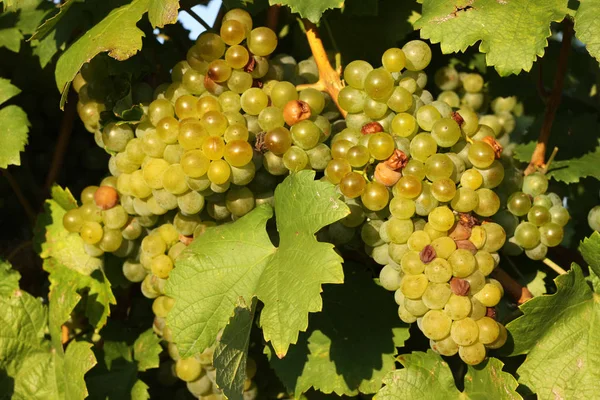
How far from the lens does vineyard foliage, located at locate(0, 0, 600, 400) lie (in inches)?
56.6

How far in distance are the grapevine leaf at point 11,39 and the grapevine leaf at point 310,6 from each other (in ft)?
2.62

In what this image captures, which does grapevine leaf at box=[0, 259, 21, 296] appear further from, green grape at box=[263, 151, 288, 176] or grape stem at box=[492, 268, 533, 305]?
grape stem at box=[492, 268, 533, 305]

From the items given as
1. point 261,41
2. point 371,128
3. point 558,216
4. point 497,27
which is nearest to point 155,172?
point 261,41

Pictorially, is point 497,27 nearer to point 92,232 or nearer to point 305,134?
point 305,134

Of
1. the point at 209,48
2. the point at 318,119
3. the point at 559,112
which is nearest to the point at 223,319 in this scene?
the point at 318,119

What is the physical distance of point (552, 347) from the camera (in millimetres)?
1496

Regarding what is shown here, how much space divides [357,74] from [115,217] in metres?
0.67

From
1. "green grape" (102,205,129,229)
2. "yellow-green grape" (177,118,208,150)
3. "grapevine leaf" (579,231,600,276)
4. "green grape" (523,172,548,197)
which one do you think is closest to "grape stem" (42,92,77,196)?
"green grape" (102,205,129,229)

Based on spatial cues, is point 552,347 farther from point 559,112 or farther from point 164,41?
point 164,41

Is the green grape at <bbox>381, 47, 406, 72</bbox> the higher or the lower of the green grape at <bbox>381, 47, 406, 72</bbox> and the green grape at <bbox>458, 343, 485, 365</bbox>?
the higher

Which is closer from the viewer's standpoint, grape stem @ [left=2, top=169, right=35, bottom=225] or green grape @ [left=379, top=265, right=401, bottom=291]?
green grape @ [left=379, top=265, right=401, bottom=291]

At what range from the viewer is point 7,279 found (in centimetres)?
178

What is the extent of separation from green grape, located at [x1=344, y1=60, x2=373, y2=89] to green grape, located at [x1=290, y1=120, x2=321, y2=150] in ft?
0.44

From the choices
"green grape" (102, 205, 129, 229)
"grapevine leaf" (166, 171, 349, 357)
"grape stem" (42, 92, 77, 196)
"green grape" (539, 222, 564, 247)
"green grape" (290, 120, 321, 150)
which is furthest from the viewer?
"grape stem" (42, 92, 77, 196)
